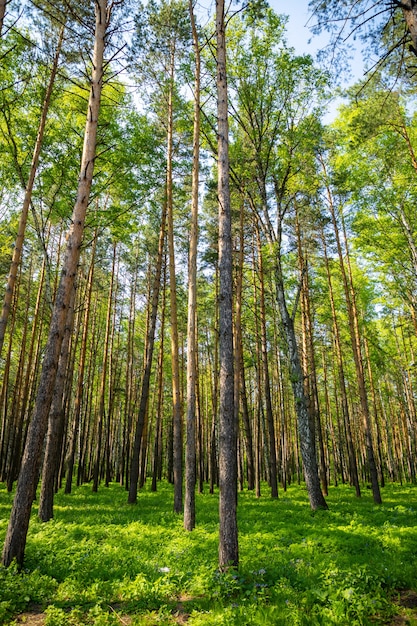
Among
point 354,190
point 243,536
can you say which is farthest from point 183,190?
point 243,536

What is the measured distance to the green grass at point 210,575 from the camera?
3.94 meters

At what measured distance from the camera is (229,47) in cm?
1017

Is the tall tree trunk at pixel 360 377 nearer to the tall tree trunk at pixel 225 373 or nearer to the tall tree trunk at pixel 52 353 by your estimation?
the tall tree trunk at pixel 225 373

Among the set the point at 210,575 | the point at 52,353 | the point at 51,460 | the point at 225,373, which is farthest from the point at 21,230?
the point at 210,575

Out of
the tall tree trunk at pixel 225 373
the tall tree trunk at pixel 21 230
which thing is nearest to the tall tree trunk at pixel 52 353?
the tall tree trunk at pixel 21 230

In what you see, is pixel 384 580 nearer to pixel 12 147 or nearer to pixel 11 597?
pixel 11 597

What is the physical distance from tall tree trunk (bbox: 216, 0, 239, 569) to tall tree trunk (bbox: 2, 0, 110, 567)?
2553mm

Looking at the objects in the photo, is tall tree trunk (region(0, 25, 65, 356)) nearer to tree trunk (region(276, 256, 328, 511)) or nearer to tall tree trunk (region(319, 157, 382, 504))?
tree trunk (region(276, 256, 328, 511))

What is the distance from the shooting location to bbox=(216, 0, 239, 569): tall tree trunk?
497cm

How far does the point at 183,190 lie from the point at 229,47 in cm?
458

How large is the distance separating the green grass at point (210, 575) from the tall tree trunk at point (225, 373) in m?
0.49

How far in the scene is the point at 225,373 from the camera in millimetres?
5426

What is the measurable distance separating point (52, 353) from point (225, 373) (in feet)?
9.79

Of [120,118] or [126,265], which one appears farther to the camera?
[126,265]
